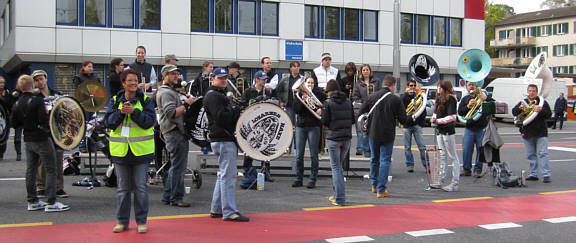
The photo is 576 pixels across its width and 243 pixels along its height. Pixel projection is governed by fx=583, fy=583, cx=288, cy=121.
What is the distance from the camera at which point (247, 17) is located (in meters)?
30.8

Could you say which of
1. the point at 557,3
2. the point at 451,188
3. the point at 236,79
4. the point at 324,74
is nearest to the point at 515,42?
the point at 557,3

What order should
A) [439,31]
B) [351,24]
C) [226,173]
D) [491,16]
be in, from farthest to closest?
1. [491,16]
2. [439,31]
3. [351,24]
4. [226,173]

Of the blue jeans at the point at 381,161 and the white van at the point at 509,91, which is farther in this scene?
the white van at the point at 509,91

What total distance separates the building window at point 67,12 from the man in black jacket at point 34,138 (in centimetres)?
2012

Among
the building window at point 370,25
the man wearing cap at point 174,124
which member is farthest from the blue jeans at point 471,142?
the building window at point 370,25

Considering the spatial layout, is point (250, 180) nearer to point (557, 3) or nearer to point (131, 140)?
point (131, 140)

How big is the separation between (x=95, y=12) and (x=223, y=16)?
6.39 m

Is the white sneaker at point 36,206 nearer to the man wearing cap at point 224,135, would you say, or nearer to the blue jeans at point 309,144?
the man wearing cap at point 224,135

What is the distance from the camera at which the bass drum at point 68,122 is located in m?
8.12

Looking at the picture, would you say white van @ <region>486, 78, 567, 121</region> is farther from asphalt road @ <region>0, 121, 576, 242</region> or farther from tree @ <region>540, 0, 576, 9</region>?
tree @ <region>540, 0, 576, 9</region>

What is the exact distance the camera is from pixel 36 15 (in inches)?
1026

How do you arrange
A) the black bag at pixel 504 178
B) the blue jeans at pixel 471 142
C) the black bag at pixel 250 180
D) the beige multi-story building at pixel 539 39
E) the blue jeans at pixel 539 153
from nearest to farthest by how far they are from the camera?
1. the black bag at pixel 250 180
2. the black bag at pixel 504 178
3. the blue jeans at pixel 539 153
4. the blue jeans at pixel 471 142
5. the beige multi-story building at pixel 539 39

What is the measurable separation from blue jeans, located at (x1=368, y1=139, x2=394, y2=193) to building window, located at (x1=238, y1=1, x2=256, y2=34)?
21909mm

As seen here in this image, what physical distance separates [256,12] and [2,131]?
71.1 ft
